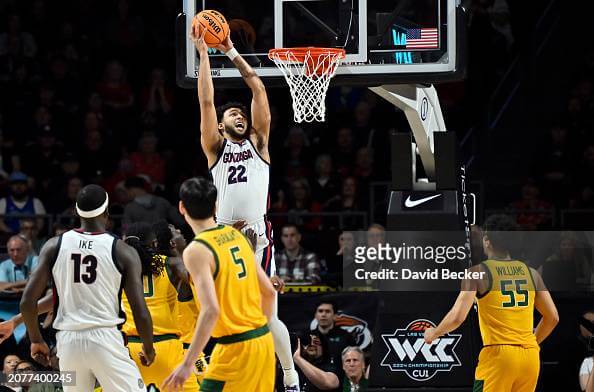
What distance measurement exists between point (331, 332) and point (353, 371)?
2.14 feet

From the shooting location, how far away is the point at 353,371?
11367 millimetres

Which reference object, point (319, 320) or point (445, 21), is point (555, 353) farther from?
point (445, 21)

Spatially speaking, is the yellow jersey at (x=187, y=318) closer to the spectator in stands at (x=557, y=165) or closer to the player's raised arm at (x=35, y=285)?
the player's raised arm at (x=35, y=285)

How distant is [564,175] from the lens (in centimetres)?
1502

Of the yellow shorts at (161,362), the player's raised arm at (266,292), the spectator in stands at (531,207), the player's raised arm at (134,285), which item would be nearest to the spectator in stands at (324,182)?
the spectator in stands at (531,207)

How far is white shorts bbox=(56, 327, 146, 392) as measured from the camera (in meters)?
8.01

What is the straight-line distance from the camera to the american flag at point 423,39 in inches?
394

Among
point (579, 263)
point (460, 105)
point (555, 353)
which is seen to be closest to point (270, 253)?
point (555, 353)

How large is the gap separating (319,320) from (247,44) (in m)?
3.05

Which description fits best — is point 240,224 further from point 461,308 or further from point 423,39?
point 423,39

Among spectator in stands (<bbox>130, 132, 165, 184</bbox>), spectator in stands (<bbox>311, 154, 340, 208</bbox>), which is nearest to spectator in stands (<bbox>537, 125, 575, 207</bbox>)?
spectator in stands (<bbox>311, 154, 340, 208</bbox>)

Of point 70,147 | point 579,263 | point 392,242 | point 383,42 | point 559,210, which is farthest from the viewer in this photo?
point 70,147

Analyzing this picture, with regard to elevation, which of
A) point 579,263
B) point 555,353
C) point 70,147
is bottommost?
point 555,353

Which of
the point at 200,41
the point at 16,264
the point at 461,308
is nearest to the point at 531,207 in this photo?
the point at 461,308
